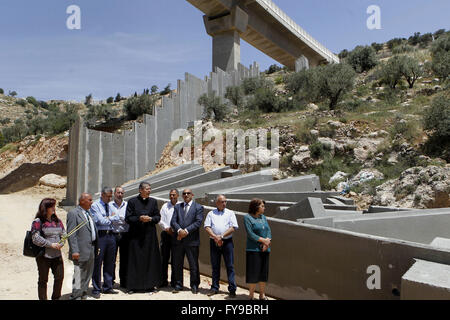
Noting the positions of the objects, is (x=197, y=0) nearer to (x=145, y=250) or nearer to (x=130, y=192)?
(x=130, y=192)

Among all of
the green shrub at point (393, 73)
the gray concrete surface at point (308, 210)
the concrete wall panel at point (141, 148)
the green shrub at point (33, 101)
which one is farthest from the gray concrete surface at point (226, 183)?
the green shrub at point (33, 101)

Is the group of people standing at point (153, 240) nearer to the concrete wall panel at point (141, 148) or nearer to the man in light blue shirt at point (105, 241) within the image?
the man in light blue shirt at point (105, 241)

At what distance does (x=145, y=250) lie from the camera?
5.46m

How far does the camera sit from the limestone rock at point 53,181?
17125 mm

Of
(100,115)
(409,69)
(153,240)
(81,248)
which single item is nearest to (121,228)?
(153,240)

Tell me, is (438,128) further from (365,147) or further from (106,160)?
(106,160)

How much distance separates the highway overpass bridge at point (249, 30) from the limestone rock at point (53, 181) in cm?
1227

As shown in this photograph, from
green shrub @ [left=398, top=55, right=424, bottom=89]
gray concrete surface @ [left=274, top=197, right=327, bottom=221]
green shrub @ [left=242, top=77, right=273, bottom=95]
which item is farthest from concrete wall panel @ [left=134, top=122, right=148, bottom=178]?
green shrub @ [left=398, top=55, right=424, bottom=89]

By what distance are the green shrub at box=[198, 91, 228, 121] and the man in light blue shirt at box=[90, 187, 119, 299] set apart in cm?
1422

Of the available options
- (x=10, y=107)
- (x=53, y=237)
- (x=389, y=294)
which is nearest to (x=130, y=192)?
(x=53, y=237)

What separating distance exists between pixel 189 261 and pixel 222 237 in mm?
747

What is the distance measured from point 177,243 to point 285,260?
1.69 m

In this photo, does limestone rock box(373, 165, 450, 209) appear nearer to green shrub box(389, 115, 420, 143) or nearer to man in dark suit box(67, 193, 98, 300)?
green shrub box(389, 115, 420, 143)

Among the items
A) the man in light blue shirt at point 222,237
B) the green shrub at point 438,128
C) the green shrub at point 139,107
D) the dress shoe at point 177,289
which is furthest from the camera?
the green shrub at point 139,107
